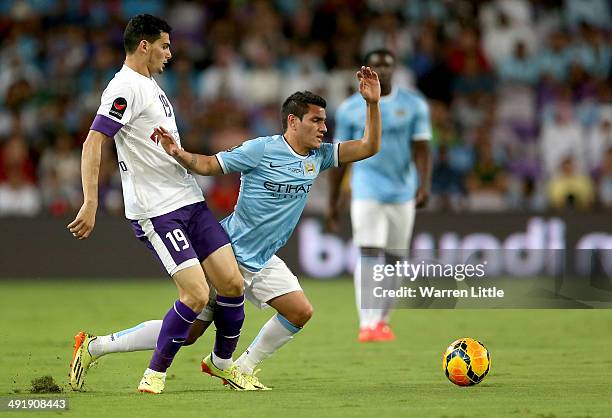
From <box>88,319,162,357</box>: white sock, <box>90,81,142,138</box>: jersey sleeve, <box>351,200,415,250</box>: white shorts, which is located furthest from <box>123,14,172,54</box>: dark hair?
<box>351,200,415,250</box>: white shorts

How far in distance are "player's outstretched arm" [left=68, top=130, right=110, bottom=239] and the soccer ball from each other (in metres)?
2.62

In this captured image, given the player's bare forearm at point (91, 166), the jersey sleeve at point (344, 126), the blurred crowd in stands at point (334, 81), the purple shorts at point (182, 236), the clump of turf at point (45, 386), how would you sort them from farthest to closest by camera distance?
the blurred crowd in stands at point (334, 81) → the jersey sleeve at point (344, 126) → the clump of turf at point (45, 386) → the purple shorts at point (182, 236) → the player's bare forearm at point (91, 166)

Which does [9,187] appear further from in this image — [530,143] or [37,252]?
[530,143]

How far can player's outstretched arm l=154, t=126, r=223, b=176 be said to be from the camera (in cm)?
810

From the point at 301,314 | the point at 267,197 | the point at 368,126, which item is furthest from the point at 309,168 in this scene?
the point at 301,314

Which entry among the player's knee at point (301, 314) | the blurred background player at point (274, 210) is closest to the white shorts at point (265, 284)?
the blurred background player at point (274, 210)

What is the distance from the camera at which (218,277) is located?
8.44 m

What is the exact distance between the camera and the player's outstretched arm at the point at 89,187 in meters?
7.83

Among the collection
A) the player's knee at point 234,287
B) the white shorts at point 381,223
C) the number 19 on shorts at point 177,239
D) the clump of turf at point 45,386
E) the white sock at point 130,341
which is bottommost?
the clump of turf at point 45,386

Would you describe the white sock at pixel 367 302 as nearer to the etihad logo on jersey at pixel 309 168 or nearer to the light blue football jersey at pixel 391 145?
the light blue football jersey at pixel 391 145

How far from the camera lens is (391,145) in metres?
12.4

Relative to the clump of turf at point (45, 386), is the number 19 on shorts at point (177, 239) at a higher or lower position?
higher

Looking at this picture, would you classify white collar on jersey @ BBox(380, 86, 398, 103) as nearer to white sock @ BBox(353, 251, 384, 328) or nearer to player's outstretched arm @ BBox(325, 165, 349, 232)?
player's outstretched arm @ BBox(325, 165, 349, 232)

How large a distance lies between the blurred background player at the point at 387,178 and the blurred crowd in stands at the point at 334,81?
6.14m
